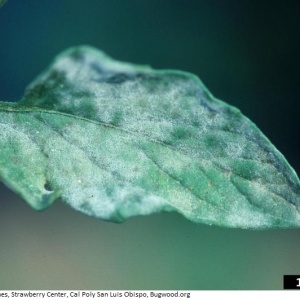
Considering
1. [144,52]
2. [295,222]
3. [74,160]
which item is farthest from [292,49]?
[74,160]

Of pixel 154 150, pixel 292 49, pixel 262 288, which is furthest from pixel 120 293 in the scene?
pixel 292 49

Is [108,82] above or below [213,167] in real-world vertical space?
above

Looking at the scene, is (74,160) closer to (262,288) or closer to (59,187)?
(59,187)

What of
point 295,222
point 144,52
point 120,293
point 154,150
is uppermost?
point 144,52

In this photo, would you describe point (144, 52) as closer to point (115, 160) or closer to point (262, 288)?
point (115, 160)

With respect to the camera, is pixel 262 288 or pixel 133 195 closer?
pixel 133 195

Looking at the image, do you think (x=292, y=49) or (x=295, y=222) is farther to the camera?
(x=292, y=49)
